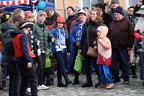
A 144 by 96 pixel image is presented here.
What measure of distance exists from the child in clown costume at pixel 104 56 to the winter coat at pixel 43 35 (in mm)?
1088

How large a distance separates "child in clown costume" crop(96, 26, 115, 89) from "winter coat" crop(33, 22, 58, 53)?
Result: 1.09 meters

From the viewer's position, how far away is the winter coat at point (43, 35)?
1080 cm

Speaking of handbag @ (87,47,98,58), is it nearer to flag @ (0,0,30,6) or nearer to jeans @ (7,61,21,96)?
jeans @ (7,61,21,96)

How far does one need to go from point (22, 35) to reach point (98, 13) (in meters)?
2.95

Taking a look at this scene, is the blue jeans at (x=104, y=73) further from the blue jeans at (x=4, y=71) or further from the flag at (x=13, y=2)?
the flag at (x=13, y=2)

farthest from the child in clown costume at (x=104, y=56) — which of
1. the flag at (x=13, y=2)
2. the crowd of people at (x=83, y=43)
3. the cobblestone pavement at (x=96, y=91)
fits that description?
the flag at (x=13, y=2)

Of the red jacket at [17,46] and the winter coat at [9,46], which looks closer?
the red jacket at [17,46]

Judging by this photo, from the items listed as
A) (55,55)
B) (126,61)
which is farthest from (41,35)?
(126,61)

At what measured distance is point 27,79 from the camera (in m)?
9.14

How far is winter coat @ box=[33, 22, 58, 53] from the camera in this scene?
10797mm

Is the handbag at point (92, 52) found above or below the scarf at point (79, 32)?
below

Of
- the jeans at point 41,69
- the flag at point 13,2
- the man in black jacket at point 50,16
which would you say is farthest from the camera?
the flag at point 13,2

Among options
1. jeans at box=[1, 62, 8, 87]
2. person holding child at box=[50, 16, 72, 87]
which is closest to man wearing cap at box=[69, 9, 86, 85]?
person holding child at box=[50, 16, 72, 87]

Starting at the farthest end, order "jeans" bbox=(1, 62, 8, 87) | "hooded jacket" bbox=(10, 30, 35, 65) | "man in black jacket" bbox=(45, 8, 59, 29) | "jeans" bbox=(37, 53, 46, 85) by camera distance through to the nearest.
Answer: "man in black jacket" bbox=(45, 8, 59, 29) → "jeans" bbox=(1, 62, 8, 87) → "jeans" bbox=(37, 53, 46, 85) → "hooded jacket" bbox=(10, 30, 35, 65)
